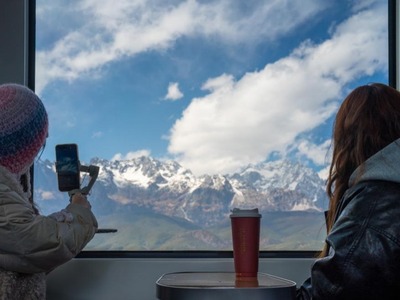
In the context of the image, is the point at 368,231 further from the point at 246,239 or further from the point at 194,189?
the point at 194,189

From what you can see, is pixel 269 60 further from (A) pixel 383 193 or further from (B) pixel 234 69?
(A) pixel 383 193

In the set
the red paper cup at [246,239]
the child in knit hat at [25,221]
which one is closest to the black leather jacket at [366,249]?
the red paper cup at [246,239]

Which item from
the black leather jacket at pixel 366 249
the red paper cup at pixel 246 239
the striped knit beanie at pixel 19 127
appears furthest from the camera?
the red paper cup at pixel 246 239

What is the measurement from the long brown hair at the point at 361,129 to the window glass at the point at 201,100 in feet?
2.47

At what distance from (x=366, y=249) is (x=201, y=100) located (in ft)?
3.76

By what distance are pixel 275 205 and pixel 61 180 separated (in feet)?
2.72

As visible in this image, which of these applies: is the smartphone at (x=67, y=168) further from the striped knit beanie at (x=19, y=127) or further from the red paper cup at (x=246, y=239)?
the red paper cup at (x=246, y=239)

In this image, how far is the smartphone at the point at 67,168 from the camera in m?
1.77

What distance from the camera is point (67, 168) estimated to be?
5.83ft

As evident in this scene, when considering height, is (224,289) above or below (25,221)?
below

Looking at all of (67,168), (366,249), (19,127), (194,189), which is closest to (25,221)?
(19,127)

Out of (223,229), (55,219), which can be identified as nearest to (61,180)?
(55,219)

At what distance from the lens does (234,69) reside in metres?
2.25

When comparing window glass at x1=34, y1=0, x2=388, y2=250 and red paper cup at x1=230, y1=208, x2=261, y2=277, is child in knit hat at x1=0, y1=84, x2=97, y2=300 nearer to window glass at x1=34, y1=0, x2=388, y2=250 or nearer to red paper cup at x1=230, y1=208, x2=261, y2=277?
red paper cup at x1=230, y1=208, x2=261, y2=277
